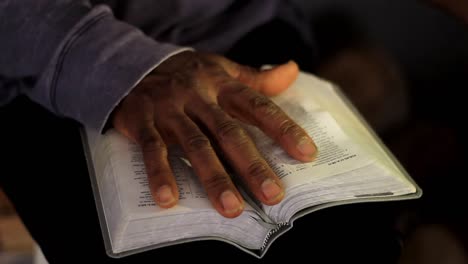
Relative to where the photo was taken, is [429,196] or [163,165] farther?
[429,196]

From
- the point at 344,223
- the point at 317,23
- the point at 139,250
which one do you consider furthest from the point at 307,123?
the point at 317,23

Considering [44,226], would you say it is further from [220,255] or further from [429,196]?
[429,196]

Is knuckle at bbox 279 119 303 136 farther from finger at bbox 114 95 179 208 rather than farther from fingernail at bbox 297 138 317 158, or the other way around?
finger at bbox 114 95 179 208

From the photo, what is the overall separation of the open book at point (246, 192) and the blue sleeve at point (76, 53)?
0.05 metres

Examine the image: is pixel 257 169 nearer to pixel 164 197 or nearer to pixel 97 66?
pixel 164 197

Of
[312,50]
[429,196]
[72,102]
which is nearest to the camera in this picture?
[72,102]

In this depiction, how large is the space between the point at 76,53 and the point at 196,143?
17cm

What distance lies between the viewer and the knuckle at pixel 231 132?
581mm

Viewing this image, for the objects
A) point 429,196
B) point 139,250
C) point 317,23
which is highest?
point 139,250

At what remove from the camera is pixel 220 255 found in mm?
584

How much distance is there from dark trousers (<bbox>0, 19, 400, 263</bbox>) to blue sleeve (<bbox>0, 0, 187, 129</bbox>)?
5 centimetres

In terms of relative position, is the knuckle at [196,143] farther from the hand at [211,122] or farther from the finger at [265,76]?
the finger at [265,76]

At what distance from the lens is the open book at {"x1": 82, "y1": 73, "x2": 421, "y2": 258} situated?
530 mm

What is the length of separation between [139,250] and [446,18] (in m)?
1.03
